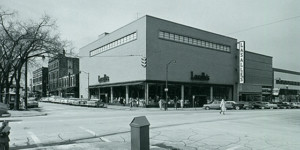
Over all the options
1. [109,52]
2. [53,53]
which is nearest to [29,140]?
[53,53]

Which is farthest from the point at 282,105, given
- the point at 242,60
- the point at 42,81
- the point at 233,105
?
the point at 42,81

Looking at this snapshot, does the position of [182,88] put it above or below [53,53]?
below

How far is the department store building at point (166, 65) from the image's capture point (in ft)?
145

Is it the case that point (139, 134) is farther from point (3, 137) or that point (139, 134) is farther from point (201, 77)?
point (201, 77)

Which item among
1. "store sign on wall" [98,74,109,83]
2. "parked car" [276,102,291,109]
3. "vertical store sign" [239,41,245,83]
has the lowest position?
"parked car" [276,102,291,109]

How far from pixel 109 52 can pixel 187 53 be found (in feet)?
55.0

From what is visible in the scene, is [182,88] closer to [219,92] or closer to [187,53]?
[187,53]

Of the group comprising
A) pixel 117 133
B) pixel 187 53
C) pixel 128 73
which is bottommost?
pixel 117 133

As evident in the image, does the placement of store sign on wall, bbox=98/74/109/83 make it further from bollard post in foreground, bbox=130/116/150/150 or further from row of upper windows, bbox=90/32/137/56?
bollard post in foreground, bbox=130/116/150/150

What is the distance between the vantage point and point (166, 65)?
1773 inches

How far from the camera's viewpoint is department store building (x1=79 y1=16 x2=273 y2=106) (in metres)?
44.1

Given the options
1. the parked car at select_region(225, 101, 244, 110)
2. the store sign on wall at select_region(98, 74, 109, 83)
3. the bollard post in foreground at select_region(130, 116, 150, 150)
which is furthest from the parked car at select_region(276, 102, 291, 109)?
the bollard post in foreground at select_region(130, 116, 150, 150)

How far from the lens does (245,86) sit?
6391cm

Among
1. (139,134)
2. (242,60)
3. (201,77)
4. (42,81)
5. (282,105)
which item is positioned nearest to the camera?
(139,134)
